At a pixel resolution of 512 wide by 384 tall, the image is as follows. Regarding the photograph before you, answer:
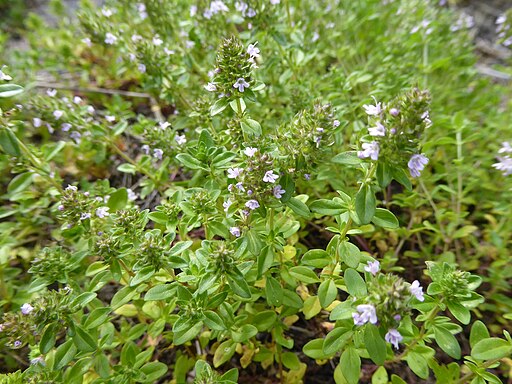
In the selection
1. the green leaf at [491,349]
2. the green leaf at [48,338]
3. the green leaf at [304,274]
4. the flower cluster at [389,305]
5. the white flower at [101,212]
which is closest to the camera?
the flower cluster at [389,305]

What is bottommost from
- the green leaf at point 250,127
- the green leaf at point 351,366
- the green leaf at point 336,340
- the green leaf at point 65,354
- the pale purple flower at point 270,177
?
the green leaf at point 351,366

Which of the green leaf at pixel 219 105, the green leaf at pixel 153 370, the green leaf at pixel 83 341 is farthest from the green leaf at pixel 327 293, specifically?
the green leaf at pixel 83 341

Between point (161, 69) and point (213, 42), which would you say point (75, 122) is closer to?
point (161, 69)

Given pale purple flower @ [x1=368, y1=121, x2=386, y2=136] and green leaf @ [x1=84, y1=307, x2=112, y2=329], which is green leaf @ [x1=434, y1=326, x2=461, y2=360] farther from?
green leaf @ [x1=84, y1=307, x2=112, y2=329]

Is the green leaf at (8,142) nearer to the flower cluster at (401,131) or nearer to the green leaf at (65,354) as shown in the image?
the green leaf at (65,354)

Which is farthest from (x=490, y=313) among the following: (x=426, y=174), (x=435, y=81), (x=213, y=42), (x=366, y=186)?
(x=213, y=42)

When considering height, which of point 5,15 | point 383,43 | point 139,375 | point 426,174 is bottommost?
point 139,375

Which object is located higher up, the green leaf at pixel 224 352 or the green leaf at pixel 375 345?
the green leaf at pixel 375 345
